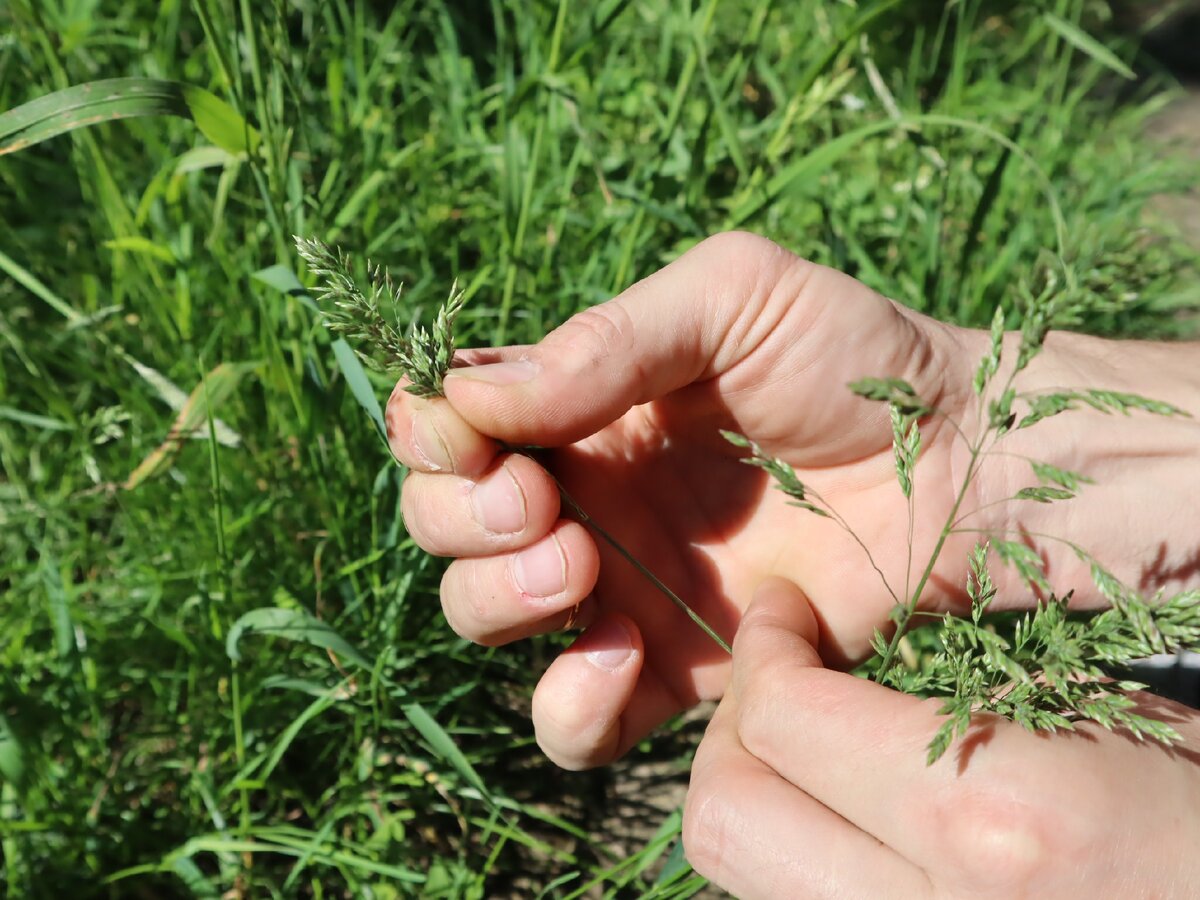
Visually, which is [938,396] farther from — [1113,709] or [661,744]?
[661,744]

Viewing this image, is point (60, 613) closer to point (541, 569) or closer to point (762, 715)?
point (541, 569)

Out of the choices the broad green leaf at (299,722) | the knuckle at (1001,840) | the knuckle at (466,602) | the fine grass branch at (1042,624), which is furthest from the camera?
the broad green leaf at (299,722)

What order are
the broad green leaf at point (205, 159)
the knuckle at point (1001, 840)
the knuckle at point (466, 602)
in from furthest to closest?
1. the broad green leaf at point (205, 159)
2. the knuckle at point (466, 602)
3. the knuckle at point (1001, 840)

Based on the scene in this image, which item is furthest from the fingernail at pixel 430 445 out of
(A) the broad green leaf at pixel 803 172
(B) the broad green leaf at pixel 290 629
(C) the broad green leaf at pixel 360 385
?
(A) the broad green leaf at pixel 803 172

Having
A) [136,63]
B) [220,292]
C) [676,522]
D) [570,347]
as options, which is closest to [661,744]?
[676,522]

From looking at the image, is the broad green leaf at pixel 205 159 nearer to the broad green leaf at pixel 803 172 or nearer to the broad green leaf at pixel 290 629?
the broad green leaf at pixel 290 629

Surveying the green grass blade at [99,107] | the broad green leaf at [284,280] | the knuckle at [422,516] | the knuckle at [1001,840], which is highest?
the green grass blade at [99,107]
